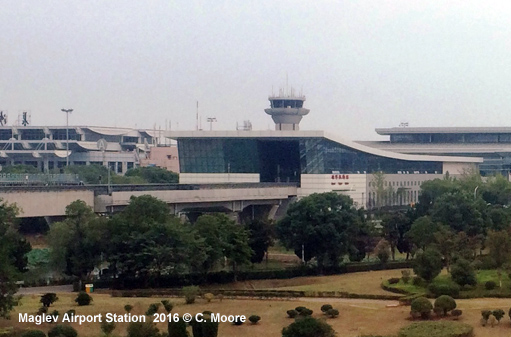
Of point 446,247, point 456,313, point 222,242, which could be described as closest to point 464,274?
point 446,247

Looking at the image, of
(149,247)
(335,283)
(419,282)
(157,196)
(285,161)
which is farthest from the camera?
(285,161)

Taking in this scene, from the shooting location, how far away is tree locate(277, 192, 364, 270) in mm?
52469

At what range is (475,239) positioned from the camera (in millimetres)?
50062

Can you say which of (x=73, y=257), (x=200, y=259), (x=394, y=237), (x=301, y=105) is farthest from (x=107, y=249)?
(x=301, y=105)

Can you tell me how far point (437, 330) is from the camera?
30562 mm

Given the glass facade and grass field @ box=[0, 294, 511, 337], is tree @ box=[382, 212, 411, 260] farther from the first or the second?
the glass facade

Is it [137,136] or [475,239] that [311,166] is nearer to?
[475,239]

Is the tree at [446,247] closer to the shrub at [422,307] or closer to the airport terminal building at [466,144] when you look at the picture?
the shrub at [422,307]

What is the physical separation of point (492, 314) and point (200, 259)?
16.9 meters

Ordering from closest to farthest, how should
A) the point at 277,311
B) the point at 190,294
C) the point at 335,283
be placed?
the point at 277,311
the point at 190,294
the point at 335,283

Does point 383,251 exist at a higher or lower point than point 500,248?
lower

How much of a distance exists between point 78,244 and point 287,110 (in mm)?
56883

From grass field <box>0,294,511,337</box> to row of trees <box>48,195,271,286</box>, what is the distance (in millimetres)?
4389

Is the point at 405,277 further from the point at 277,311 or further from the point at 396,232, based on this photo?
the point at 396,232
